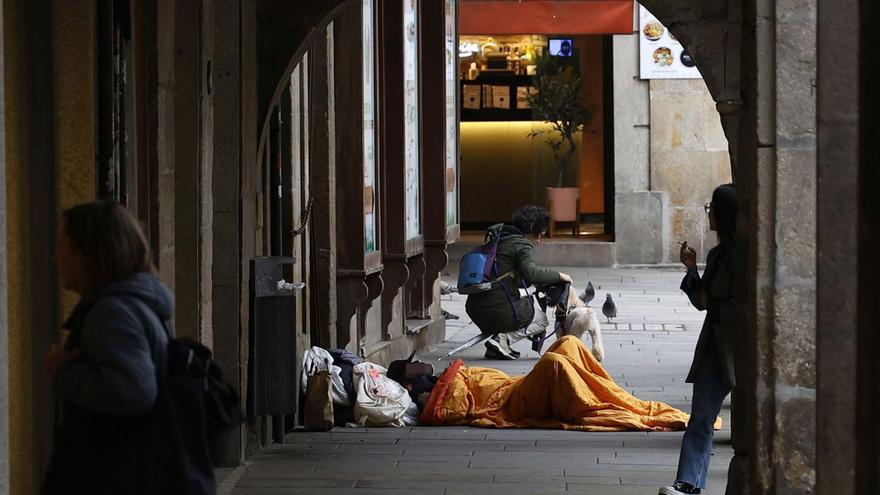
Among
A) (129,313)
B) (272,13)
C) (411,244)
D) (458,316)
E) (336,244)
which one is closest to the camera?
(129,313)

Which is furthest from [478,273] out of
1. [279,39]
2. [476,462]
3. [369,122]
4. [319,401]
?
[476,462]

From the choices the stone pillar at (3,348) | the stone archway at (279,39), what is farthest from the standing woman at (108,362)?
the stone archway at (279,39)

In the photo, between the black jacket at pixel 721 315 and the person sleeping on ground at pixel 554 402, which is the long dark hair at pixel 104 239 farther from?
the person sleeping on ground at pixel 554 402

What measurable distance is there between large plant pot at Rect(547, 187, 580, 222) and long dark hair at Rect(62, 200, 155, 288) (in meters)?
17.2

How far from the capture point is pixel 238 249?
8375 mm

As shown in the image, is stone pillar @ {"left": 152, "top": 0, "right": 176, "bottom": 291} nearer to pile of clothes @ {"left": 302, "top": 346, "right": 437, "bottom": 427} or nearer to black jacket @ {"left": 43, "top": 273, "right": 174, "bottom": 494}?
pile of clothes @ {"left": 302, "top": 346, "right": 437, "bottom": 427}

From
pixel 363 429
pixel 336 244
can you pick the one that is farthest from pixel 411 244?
pixel 363 429

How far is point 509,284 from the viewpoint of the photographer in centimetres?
1250

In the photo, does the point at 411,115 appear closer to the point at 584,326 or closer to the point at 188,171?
the point at 584,326

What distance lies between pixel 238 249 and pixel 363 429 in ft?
5.90

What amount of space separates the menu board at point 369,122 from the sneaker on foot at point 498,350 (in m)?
2.22

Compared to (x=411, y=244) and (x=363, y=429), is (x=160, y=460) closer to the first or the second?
(x=363, y=429)

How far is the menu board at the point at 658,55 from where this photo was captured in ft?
64.5

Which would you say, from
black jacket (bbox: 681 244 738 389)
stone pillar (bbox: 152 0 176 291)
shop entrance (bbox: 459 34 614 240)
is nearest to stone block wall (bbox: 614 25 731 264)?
shop entrance (bbox: 459 34 614 240)
